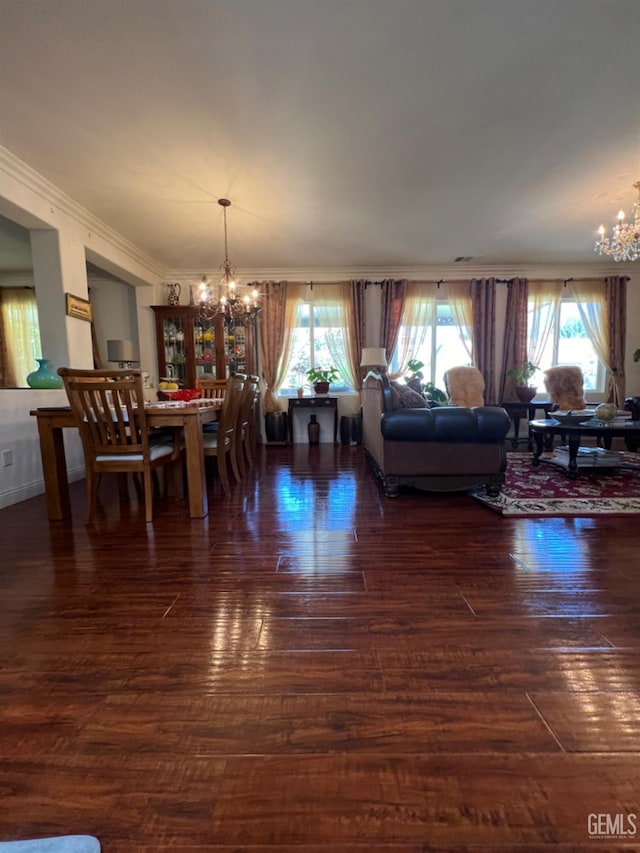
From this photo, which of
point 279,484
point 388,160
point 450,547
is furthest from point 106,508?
point 388,160

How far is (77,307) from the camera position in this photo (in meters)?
3.55

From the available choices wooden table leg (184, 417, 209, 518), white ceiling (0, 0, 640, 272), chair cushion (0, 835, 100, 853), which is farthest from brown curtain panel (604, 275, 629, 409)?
chair cushion (0, 835, 100, 853)

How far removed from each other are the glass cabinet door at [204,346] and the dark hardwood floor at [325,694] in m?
3.84

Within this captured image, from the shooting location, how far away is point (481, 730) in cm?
89

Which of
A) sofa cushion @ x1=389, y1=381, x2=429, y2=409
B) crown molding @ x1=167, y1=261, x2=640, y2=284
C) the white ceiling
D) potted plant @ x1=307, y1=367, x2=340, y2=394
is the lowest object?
sofa cushion @ x1=389, y1=381, x2=429, y2=409

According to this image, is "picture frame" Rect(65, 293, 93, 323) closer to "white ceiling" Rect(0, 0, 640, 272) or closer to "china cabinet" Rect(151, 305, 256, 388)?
"white ceiling" Rect(0, 0, 640, 272)

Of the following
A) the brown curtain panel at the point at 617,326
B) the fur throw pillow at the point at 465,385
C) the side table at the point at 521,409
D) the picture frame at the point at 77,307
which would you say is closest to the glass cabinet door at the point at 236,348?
the picture frame at the point at 77,307

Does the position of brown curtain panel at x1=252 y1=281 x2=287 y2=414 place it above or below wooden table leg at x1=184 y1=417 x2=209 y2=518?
above

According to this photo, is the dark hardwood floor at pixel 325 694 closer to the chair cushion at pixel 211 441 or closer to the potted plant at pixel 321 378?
the chair cushion at pixel 211 441

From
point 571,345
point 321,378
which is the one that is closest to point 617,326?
point 571,345

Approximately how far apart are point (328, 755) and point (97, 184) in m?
4.11

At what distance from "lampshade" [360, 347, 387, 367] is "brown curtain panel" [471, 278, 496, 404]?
59.6 inches

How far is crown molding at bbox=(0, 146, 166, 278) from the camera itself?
9.07 ft

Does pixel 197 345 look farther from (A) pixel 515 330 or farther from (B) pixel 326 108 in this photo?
(A) pixel 515 330
